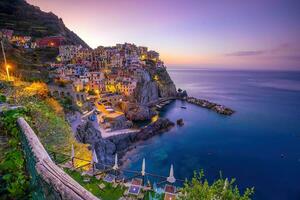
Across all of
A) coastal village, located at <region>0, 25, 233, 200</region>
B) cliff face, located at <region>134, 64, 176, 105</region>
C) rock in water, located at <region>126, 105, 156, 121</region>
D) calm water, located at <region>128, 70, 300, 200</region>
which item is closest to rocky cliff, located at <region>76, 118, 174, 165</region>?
coastal village, located at <region>0, 25, 233, 200</region>

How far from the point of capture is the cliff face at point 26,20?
72312mm

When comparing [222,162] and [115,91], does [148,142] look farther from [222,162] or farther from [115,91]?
[115,91]

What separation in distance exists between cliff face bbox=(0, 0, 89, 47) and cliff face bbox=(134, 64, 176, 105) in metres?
43.6

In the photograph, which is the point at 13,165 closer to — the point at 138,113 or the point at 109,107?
→ the point at 109,107

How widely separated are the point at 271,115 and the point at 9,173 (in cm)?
6163

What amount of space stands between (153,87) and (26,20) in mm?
73455

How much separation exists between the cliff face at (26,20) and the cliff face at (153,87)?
43.6 m

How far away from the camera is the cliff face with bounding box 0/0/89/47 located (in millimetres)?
72312

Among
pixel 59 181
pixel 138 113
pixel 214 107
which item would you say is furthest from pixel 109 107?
pixel 59 181

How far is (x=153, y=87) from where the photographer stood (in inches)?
2414

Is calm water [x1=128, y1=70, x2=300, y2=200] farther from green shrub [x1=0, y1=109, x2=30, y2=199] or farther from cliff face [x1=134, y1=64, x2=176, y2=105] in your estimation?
green shrub [x1=0, y1=109, x2=30, y2=199]

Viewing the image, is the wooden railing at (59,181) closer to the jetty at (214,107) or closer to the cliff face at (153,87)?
the cliff face at (153,87)

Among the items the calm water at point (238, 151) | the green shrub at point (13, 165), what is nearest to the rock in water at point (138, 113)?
the calm water at point (238, 151)

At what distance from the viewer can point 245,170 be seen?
26016 mm
